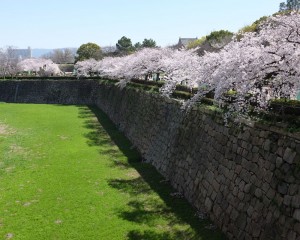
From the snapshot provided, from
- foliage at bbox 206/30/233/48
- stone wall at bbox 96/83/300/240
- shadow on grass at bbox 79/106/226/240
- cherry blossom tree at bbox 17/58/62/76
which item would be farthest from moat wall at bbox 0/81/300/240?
cherry blossom tree at bbox 17/58/62/76

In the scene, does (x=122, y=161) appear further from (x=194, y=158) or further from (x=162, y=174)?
(x=194, y=158)

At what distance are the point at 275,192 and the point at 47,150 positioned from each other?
1973 centimetres

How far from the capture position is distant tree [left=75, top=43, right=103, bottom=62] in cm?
10430

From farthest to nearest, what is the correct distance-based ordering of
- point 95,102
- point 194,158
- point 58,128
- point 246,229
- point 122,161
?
point 95,102 < point 58,128 < point 122,161 < point 194,158 < point 246,229

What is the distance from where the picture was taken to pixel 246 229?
451 inches

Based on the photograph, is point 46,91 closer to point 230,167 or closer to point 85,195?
point 85,195

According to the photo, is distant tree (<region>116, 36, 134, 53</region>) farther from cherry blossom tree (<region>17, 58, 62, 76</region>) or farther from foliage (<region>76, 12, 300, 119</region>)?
foliage (<region>76, 12, 300, 119</region>)

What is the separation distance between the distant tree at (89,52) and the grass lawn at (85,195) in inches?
2977

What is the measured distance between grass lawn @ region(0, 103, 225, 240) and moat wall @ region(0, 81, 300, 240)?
97 centimetres

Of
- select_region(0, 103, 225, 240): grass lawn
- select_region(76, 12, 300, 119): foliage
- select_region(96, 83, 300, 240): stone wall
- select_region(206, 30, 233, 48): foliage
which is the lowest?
select_region(0, 103, 225, 240): grass lawn

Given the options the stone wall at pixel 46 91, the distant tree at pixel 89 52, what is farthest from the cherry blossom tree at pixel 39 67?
the stone wall at pixel 46 91

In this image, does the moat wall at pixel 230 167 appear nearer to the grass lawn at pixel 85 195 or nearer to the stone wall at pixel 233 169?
the stone wall at pixel 233 169

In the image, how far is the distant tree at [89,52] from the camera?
10430 centimetres

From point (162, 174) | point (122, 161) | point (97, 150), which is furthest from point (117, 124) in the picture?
point (162, 174)
